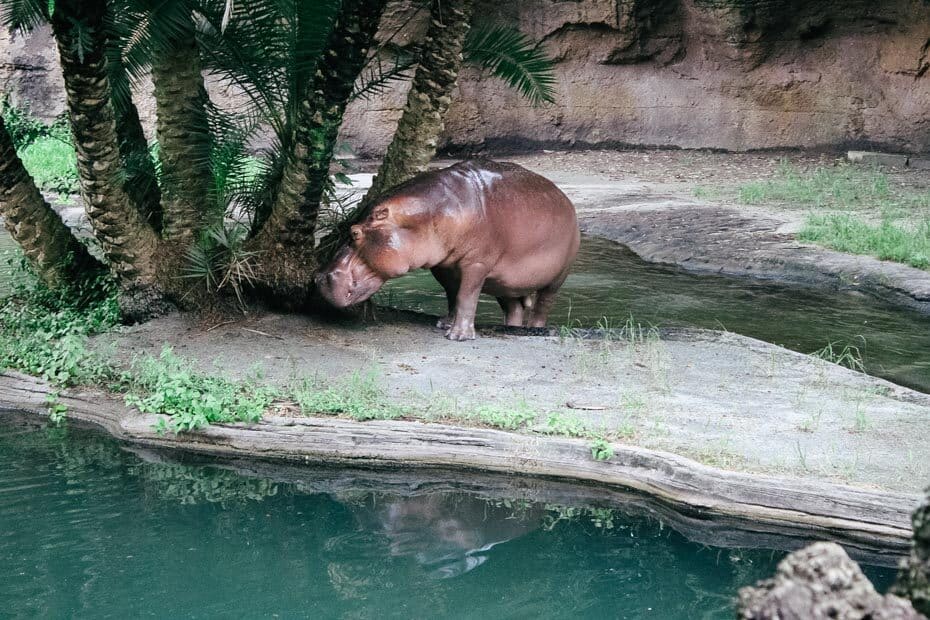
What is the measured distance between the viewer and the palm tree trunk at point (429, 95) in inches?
271

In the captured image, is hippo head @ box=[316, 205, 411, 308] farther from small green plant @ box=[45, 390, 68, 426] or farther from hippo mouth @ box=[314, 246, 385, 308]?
small green plant @ box=[45, 390, 68, 426]

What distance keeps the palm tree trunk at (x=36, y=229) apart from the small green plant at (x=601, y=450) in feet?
14.1

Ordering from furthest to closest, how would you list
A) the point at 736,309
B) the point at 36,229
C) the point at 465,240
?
the point at 736,309 < the point at 36,229 < the point at 465,240

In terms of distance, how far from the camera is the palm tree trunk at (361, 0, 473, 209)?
6875 mm

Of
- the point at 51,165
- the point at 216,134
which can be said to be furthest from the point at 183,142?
the point at 51,165

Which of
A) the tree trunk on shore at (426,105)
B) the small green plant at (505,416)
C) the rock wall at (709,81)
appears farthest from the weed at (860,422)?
the rock wall at (709,81)

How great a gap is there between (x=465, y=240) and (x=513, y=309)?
1.10 meters

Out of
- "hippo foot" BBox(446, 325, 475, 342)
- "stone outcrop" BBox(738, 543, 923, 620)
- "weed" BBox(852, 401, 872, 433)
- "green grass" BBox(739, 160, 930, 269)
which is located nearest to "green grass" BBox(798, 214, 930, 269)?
"green grass" BBox(739, 160, 930, 269)

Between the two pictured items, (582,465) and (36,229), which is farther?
(36,229)

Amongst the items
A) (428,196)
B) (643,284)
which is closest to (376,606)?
(428,196)

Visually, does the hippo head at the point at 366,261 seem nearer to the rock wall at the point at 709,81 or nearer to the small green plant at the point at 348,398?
the small green plant at the point at 348,398

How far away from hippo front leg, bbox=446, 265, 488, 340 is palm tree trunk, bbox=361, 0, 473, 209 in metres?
0.86

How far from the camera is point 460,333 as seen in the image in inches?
273

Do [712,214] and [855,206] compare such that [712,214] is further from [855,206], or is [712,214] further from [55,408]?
[55,408]
